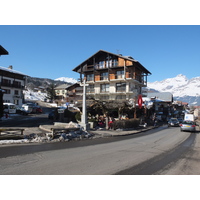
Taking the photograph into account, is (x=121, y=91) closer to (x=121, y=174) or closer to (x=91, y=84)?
(x=91, y=84)

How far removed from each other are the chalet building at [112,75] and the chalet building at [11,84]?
18.1 meters

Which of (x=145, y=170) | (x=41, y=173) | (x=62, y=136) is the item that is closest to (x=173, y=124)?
(x=62, y=136)

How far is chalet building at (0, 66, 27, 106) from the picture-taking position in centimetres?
4178

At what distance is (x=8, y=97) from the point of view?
43281 millimetres

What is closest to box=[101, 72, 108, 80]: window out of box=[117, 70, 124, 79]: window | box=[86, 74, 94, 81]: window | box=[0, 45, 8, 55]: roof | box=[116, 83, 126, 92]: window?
box=[86, 74, 94, 81]: window

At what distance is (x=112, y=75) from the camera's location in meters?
37.2

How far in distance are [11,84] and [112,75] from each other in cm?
2692

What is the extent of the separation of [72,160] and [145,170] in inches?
113

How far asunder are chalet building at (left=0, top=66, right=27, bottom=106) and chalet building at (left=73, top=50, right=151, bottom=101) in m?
18.1

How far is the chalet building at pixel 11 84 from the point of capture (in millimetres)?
41781

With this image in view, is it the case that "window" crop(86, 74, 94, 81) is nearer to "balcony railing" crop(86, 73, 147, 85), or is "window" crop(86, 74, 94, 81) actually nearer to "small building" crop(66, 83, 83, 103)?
"balcony railing" crop(86, 73, 147, 85)

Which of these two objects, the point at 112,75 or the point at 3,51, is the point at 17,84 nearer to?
the point at 112,75

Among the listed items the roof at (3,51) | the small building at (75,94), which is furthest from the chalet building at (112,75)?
the roof at (3,51)

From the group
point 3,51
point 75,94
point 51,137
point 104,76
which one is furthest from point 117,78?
point 51,137
